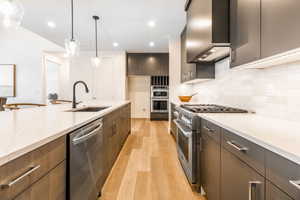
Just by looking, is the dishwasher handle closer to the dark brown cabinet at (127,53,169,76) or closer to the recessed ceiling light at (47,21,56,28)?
the recessed ceiling light at (47,21,56,28)

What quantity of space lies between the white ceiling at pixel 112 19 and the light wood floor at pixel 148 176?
2.55 meters

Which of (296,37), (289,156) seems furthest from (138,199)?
(296,37)

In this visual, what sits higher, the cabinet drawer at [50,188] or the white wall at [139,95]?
the white wall at [139,95]

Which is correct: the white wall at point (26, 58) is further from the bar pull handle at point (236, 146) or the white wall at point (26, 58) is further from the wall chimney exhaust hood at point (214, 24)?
the bar pull handle at point (236, 146)

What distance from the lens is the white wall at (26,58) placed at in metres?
6.55

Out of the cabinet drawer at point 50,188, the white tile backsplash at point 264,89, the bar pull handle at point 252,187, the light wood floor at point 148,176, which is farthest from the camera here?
the light wood floor at point 148,176

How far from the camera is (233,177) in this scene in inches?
45.4

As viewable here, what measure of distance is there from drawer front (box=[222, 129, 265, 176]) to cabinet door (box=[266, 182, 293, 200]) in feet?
0.21

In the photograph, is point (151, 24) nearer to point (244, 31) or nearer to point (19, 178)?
point (244, 31)

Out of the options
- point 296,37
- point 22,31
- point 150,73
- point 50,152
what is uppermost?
point 22,31

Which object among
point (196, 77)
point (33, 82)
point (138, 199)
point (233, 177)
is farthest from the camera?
point (33, 82)

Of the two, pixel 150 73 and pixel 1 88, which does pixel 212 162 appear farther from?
pixel 1 88

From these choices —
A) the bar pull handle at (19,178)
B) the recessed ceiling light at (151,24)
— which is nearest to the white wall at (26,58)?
the recessed ceiling light at (151,24)

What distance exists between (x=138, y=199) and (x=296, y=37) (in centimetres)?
183
